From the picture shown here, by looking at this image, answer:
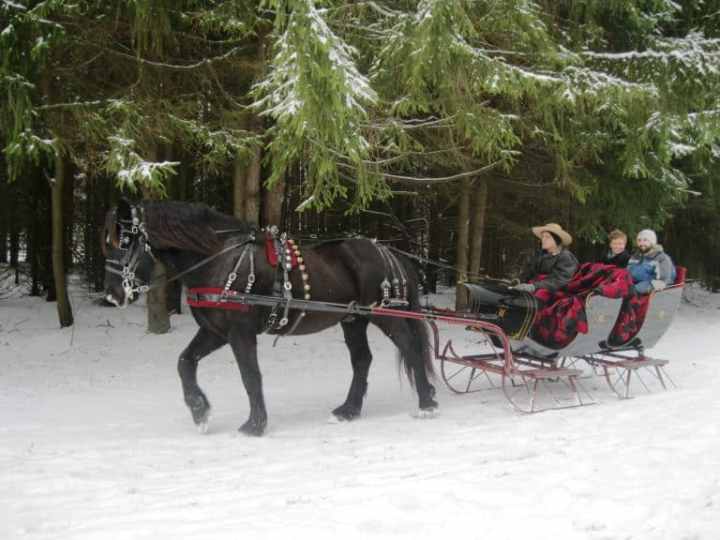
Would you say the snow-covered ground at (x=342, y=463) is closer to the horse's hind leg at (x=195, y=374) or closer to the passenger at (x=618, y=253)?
the horse's hind leg at (x=195, y=374)

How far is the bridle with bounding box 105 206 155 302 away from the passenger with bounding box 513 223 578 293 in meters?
3.63

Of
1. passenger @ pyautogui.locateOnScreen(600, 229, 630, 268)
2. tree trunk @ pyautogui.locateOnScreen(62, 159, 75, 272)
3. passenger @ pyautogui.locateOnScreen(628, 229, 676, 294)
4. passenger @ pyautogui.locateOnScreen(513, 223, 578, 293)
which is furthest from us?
tree trunk @ pyautogui.locateOnScreen(62, 159, 75, 272)

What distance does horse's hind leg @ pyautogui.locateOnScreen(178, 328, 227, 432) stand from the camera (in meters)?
5.66

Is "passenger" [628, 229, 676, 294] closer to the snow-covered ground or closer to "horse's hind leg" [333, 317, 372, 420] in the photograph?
the snow-covered ground

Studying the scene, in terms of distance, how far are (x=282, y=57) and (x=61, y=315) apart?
7141 mm

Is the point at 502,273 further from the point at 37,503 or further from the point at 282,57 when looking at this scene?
the point at 37,503

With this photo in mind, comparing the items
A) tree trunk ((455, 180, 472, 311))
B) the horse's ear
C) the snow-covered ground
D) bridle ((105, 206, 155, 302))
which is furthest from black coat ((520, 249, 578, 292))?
tree trunk ((455, 180, 472, 311))

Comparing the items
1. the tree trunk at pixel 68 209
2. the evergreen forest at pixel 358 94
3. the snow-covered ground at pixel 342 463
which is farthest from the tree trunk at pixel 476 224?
the tree trunk at pixel 68 209

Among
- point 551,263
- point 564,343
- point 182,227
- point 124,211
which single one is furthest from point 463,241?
point 124,211

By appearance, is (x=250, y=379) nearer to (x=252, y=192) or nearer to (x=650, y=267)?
(x=252, y=192)

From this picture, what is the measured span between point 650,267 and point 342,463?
4.58 metres

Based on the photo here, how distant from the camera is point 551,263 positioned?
7.05m

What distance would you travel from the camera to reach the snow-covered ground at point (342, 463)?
11.2 ft

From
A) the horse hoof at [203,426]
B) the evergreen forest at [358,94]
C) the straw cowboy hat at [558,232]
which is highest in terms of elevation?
the evergreen forest at [358,94]
